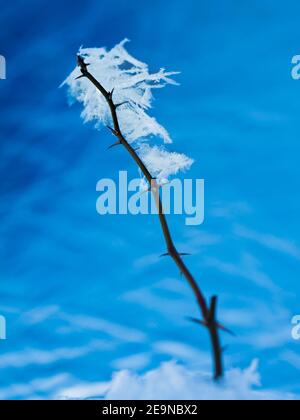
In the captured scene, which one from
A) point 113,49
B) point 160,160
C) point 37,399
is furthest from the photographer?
point 113,49

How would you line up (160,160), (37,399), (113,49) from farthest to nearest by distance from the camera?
(113,49), (37,399), (160,160)

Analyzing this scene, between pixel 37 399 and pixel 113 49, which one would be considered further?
pixel 113 49

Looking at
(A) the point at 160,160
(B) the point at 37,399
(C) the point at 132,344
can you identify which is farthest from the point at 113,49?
(B) the point at 37,399

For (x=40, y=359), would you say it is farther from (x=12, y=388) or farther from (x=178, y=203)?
(x=178, y=203)

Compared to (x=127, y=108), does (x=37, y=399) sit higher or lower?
lower
